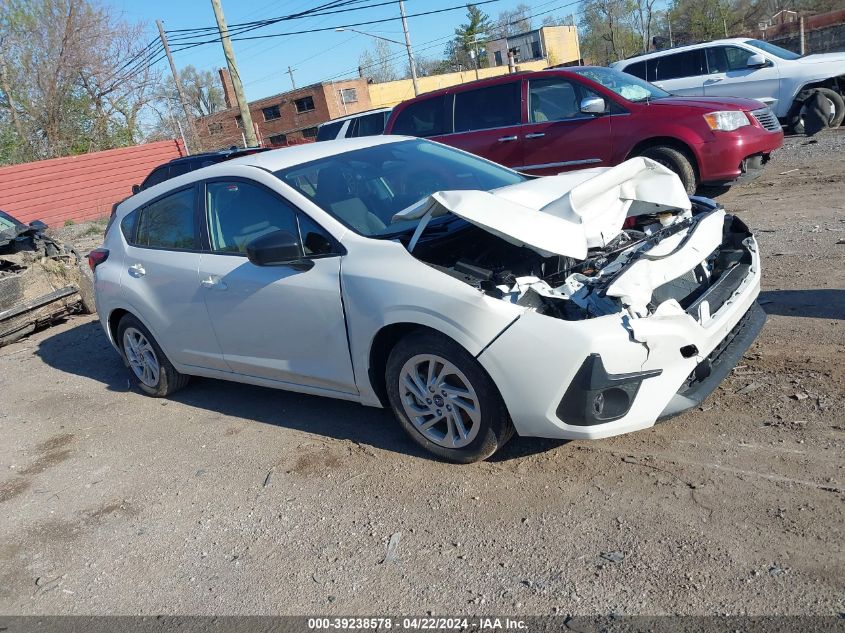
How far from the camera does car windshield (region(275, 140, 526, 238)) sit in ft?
14.4

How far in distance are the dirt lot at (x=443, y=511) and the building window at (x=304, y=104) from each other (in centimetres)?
5479

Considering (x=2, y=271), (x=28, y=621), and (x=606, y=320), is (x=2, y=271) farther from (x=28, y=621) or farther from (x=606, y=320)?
(x=606, y=320)

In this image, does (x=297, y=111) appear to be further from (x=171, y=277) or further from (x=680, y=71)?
(x=171, y=277)

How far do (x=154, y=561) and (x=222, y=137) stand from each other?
5623 cm

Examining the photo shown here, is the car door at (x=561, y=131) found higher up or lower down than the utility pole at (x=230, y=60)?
lower down

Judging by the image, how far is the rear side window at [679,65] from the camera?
14.8m

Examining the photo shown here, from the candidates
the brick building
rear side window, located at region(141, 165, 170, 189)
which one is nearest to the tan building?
the brick building

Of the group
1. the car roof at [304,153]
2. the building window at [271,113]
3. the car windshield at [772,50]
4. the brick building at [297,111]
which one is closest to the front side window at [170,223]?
the car roof at [304,153]

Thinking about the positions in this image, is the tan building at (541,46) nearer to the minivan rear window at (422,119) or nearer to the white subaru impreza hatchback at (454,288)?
the minivan rear window at (422,119)

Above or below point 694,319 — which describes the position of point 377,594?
below

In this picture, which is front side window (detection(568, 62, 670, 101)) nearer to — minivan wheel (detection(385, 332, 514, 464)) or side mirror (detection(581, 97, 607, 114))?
side mirror (detection(581, 97, 607, 114))

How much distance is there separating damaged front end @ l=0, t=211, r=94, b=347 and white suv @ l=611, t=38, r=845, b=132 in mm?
11561

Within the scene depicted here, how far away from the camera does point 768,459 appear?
351 cm

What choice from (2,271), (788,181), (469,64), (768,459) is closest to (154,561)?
(768,459)
